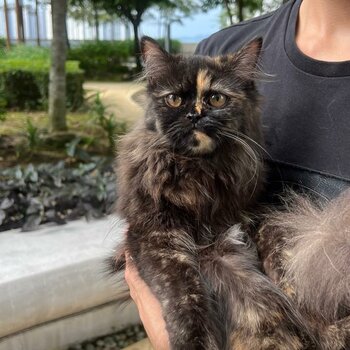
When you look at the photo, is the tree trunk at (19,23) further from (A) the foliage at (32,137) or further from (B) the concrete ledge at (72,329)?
(B) the concrete ledge at (72,329)

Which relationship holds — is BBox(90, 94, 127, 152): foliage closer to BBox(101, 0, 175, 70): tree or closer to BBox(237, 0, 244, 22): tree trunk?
BBox(101, 0, 175, 70): tree

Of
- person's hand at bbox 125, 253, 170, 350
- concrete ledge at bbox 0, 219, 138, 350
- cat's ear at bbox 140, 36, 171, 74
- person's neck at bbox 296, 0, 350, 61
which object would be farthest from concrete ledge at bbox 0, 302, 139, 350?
person's neck at bbox 296, 0, 350, 61

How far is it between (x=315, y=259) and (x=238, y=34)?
0.88m

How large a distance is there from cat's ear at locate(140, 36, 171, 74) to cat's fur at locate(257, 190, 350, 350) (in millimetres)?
536

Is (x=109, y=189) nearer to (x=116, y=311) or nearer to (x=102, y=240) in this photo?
(x=102, y=240)

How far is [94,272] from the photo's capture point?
266 centimetres

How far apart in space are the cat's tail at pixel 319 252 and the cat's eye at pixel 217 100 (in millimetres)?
321

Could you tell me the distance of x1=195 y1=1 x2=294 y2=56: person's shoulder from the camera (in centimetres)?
156

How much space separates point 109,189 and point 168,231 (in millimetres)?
2285

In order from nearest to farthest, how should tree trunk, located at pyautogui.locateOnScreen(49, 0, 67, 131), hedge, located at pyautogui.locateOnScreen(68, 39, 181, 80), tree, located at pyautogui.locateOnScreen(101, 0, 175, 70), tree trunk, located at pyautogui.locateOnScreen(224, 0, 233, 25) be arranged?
tree trunk, located at pyautogui.locateOnScreen(49, 0, 67, 131)
tree trunk, located at pyautogui.locateOnScreen(224, 0, 233, 25)
tree, located at pyautogui.locateOnScreen(101, 0, 175, 70)
hedge, located at pyautogui.locateOnScreen(68, 39, 181, 80)

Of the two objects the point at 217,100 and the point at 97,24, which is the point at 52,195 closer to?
the point at 217,100

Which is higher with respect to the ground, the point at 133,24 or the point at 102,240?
the point at 133,24

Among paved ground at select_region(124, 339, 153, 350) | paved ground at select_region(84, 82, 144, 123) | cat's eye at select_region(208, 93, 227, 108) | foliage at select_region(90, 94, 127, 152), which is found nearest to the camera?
cat's eye at select_region(208, 93, 227, 108)

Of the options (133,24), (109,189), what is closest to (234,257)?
(109,189)
